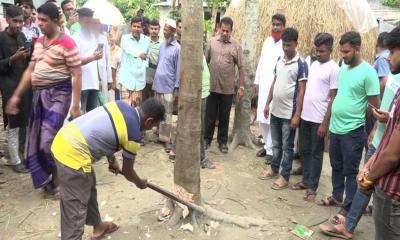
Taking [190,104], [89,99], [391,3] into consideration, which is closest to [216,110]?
[89,99]

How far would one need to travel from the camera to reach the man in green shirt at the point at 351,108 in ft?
12.2

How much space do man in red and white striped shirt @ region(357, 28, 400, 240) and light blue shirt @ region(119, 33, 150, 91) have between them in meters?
4.17

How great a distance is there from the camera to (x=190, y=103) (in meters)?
3.70

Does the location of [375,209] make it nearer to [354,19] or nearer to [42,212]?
[42,212]

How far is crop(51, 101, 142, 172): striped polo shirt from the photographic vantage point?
2.91 meters

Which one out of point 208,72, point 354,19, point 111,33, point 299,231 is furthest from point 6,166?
point 354,19

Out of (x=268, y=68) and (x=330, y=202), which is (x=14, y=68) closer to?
(x=268, y=68)

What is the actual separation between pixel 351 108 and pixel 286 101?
1.01 metres

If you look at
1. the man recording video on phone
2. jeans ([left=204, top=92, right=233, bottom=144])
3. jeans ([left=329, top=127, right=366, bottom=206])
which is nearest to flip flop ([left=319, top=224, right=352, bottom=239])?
jeans ([left=329, top=127, right=366, bottom=206])

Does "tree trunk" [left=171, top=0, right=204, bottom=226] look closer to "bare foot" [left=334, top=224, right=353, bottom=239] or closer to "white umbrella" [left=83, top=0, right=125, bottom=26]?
"bare foot" [left=334, top=224, right=353, bottom=239]

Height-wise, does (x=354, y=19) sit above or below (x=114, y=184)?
above

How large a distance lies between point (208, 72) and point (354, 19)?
14.1 ft

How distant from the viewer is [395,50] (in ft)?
7.54

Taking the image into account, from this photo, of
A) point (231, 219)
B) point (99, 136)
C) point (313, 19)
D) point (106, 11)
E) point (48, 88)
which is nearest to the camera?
point (99, 136)
